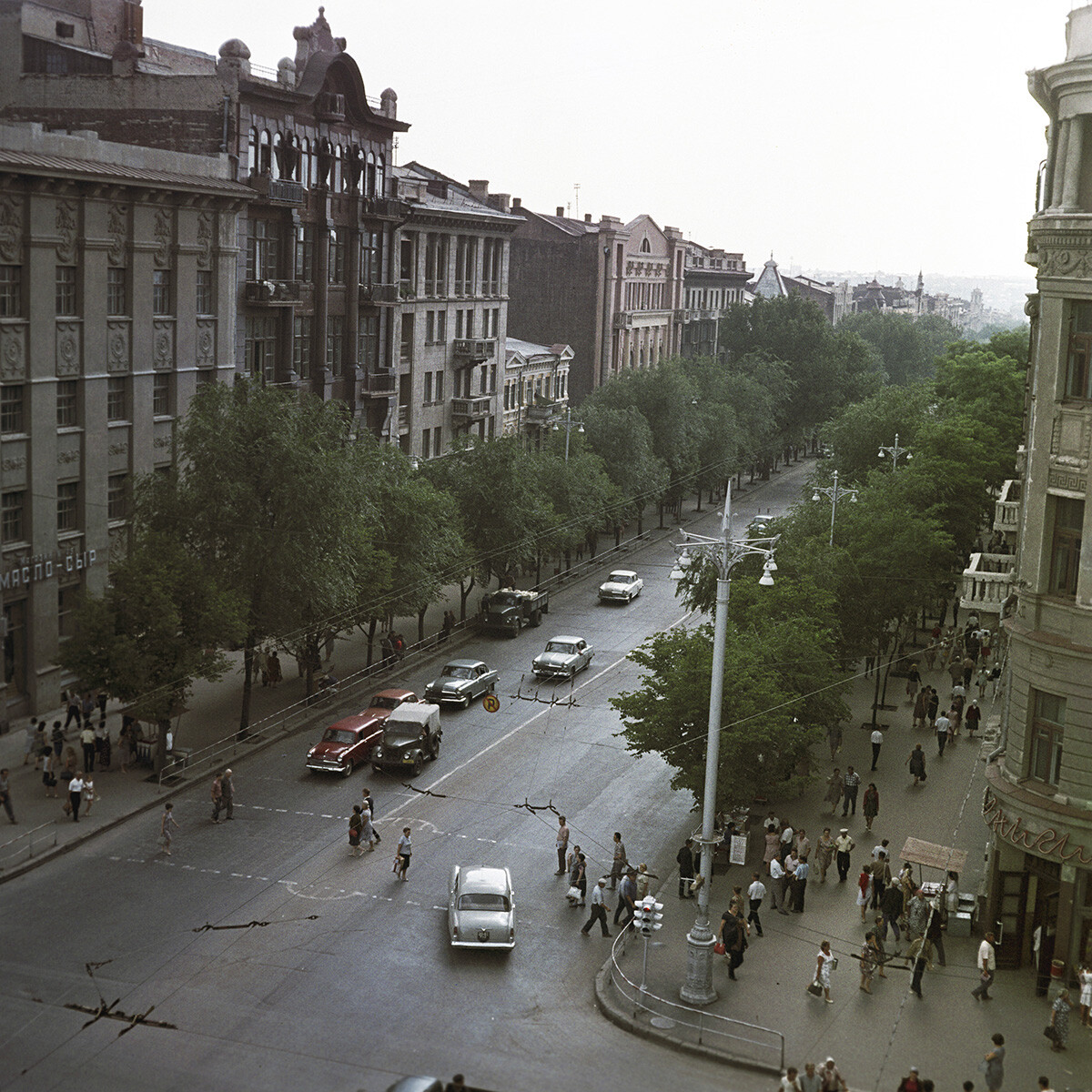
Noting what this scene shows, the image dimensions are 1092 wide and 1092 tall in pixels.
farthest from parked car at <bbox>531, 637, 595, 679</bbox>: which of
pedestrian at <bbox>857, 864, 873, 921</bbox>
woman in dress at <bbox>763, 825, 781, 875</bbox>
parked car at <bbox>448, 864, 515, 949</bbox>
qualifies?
parked car at <bbox>448, 864, 515, 949</bbox>

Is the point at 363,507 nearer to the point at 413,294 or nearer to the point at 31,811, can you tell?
the point at 31,811

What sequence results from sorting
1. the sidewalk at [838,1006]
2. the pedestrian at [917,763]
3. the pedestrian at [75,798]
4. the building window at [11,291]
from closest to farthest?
1. the sidewalk at [838,1006]
2. the pedestrian at [75,798]
3. the pedestrian at [917,763]
4. the building window at [11,291]

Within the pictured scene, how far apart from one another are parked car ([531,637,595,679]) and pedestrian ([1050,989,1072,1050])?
92.3 ft

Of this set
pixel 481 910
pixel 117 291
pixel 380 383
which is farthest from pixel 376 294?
pixel 481 910

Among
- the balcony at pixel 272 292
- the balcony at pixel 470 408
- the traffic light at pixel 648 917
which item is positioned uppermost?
the balcony at pixel 272 292

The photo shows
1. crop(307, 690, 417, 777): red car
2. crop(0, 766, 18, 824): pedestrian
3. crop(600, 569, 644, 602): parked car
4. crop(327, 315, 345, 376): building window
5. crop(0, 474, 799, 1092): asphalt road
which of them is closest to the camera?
crop(0, 474, 799, 1092): asphalt road

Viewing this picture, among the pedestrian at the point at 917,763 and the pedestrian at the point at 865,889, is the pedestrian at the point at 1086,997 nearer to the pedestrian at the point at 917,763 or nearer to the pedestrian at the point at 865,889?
the pedestrian at the point at 865,889

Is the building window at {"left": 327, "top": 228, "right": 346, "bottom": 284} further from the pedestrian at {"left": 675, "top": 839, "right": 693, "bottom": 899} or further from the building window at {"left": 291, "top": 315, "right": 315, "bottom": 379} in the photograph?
the pedestrian at {"left": 675, "top": 839, "right": 693, "bottom": 899}

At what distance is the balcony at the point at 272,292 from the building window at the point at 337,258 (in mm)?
5032

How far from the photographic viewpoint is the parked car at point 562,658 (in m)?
52.2

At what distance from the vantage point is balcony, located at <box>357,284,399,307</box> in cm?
6612

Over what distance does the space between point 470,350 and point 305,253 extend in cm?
1943

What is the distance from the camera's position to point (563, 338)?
107m

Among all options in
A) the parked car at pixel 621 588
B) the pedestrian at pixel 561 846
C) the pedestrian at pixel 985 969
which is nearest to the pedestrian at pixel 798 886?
the pedestrian at pixel 985 969
